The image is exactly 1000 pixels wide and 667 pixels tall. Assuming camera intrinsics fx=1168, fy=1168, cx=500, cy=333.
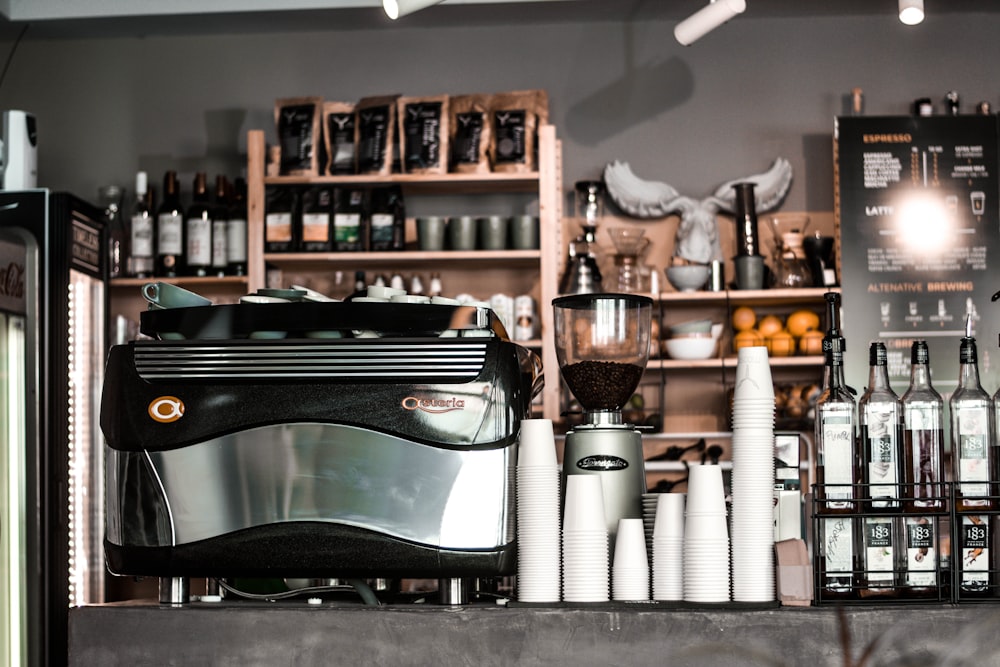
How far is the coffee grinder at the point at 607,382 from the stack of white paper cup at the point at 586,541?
0.06 meters

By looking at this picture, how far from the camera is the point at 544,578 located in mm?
1491

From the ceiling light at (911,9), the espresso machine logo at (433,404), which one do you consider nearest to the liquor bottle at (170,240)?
the ceiling light at (911,9)

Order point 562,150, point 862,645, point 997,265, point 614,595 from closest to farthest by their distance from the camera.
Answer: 1. point 862,645
2. point 614,595
3. point 997,265
4. point 562,150

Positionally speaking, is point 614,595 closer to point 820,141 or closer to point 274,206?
point 274,206

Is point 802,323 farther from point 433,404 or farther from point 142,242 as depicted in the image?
point 433,404

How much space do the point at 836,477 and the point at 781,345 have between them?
102 inches

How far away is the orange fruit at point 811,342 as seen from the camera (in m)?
3.97

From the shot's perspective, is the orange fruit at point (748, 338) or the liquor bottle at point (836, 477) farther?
the orange fruit at point (748, 338)

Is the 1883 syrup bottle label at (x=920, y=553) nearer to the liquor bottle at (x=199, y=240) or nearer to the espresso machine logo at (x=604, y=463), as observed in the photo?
the espresso machine logo at (x=604, y=463)

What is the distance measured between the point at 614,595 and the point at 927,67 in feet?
11.1

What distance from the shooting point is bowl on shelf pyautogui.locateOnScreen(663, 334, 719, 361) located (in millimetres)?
4000

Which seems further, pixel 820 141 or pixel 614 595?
pixel 820 141

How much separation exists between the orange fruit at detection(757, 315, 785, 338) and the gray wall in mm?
484

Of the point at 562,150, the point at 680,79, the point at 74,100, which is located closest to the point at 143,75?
the point at 74,100
